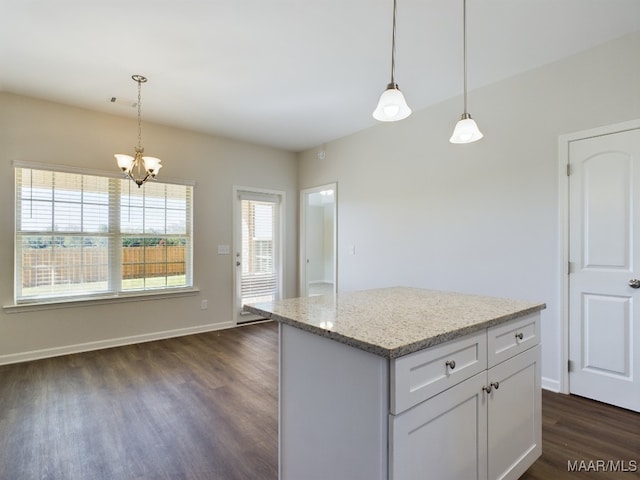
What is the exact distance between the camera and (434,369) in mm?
1235

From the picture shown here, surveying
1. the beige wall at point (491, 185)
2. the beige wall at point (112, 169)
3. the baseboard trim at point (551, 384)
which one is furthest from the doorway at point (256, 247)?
the baseboard trim at point (551, 384)

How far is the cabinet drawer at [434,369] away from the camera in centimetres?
110

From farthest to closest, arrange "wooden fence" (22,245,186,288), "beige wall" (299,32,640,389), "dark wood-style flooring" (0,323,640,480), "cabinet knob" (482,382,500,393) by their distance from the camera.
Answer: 1. "wooden fence" (22,245,186,288)
2. "beige wall" (299,32,640,389)
3. "dark wood-style flooring" (0,323,640,480)
4. "cabinet knob" (482,382,500,393)

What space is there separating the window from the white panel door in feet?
14.1

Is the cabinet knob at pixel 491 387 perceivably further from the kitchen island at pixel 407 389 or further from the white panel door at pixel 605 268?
the white panel door at pixel 605 268

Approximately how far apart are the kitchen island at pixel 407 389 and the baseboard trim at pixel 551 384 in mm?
1301

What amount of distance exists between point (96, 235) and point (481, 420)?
4.19m

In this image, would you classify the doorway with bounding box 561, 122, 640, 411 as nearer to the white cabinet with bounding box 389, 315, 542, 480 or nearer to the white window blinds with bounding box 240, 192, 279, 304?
the white cabinet with bounding box 389, 315, 542, 480

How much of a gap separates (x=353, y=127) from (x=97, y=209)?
330cm

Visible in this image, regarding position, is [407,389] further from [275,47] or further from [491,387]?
[275,47]

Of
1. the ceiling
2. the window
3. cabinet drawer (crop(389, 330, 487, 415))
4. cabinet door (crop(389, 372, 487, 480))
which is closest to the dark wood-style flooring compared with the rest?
cabinet door (crop(389, 372, 487, 480))

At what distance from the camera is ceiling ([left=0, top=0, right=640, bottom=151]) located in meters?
2.21

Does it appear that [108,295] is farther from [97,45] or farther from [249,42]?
[249,42]

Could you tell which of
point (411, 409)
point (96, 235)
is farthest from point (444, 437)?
point (96, 235)
